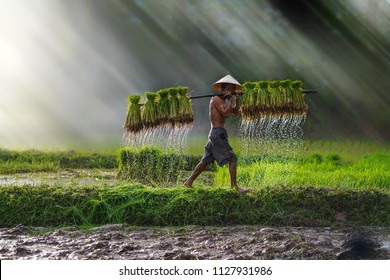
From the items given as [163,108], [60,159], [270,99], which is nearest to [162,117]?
[163,108]

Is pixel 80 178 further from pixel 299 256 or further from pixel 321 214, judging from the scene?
pixel 299 256

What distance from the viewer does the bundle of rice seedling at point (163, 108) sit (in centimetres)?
775

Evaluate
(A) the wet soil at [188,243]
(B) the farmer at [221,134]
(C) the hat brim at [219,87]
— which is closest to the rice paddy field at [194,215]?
(A) the wet soil at [188,243]

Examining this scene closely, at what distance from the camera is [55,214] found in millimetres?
6863

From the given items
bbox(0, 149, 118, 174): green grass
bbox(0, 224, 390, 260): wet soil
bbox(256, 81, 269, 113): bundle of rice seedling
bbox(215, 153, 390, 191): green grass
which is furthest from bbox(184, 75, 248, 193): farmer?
bbox(0, 149, 118, 174): green grass

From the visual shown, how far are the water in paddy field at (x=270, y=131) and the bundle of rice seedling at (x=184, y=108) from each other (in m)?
0.62

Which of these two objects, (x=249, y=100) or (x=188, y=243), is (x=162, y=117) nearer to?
(x=249, y=100)

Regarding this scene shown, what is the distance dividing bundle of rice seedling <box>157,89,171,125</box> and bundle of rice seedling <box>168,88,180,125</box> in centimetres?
6

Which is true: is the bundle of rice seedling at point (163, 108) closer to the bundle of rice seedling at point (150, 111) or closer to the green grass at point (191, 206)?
the bundle of rice seedling at point (150, 111)

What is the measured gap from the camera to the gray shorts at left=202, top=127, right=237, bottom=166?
7.27 metres

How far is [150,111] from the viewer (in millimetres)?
7828

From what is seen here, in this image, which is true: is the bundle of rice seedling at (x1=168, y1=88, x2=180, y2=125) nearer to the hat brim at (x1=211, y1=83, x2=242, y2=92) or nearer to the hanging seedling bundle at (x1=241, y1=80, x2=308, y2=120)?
the hat brim at (x1=211, y1=83, x2=242, y2=92)

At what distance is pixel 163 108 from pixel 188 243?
2275 millimetres

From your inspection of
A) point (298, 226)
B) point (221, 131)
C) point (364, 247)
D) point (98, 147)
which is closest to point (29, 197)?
point (221, 131)
